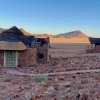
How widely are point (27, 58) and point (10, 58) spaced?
166cm

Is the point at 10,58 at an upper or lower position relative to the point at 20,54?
lower

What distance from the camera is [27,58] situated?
99.8 feet

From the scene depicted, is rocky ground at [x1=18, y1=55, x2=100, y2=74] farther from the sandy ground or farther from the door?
the sandy ground

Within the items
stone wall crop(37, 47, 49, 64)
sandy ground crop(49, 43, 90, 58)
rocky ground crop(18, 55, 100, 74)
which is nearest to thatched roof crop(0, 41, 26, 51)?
rocky ground crop(18, 55, 100, 74)

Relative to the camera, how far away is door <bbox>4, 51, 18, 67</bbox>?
97.3 ft

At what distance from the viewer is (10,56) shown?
98.0ft

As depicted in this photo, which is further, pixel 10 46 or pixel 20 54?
pixel 20 54

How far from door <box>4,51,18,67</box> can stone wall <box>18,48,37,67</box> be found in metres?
0.47

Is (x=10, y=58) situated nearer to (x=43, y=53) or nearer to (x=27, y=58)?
(x=27, y=58)

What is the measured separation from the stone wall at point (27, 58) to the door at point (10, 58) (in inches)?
18.5

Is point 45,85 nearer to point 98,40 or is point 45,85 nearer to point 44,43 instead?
point 44,43

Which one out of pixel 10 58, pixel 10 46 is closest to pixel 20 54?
pixel 10 58

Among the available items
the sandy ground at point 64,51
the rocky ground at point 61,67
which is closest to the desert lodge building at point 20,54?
the rocky ground at point 61,67

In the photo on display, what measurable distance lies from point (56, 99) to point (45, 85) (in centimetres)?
450
